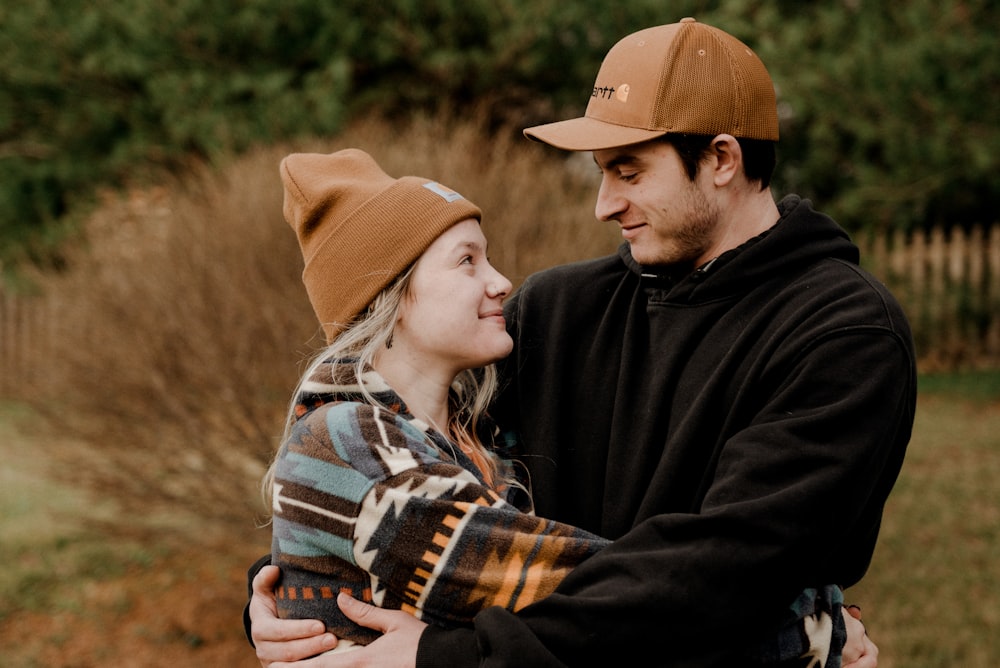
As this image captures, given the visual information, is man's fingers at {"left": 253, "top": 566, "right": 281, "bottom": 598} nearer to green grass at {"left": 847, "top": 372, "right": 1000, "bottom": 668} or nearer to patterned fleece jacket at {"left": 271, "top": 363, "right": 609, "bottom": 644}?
patterned fleece jacket at {"left": 271, "top": 363, "right": 609, "bottom": 644}

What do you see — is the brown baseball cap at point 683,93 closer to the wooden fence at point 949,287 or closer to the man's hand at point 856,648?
the man's hand at point 856,648

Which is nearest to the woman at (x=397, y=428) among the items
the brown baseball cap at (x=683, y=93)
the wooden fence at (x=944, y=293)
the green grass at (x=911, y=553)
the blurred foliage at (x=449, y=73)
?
the brown baseball cap at (x=683, y=93)

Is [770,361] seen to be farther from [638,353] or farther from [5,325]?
[5,325]

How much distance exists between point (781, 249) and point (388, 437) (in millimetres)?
1006

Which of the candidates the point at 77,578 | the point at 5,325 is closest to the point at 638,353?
the point at 77,578

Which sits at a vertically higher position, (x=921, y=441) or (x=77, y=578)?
(x=77, y=578)

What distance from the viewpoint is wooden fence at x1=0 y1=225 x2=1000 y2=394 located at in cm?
1260

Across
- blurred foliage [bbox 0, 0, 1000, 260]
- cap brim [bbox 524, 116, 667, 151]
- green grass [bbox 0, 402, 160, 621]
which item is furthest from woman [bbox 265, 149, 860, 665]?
blurred foliage [bbox 0, 0, 1000, 260]

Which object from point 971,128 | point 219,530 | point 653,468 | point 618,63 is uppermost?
point 618,63

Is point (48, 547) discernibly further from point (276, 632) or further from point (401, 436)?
point (401, 436)

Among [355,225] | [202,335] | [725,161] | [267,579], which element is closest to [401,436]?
[267,579]

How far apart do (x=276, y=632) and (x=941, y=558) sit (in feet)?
19.0

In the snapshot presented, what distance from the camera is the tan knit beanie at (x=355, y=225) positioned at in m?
2.54

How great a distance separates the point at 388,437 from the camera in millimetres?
2244
